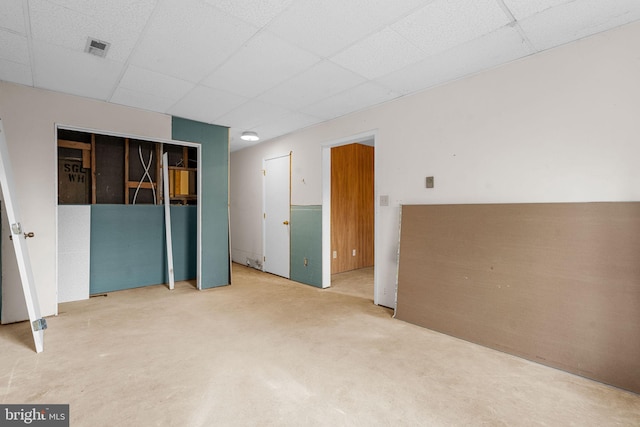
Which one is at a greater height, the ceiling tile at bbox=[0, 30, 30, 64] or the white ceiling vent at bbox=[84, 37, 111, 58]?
the white ceiling vent at bbox=[84, 37, 111, 58]

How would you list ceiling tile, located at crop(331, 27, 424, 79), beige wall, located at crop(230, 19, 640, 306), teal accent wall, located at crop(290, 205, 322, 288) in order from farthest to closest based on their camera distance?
teal accent wall, located at crop(290, 205, 322, 288), ceiling tile, located at crop(331, 27, 424, 79), beige wall, located at crop(230, 19, 640, 306)

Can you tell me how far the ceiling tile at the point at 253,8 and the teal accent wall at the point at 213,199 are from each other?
2718mm

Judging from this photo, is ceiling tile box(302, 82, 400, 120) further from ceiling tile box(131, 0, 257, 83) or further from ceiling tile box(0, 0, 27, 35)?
ceiling tile box(0, 0, 27, 35)

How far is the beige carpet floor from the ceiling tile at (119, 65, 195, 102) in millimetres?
2573

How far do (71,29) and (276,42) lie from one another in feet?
5.01

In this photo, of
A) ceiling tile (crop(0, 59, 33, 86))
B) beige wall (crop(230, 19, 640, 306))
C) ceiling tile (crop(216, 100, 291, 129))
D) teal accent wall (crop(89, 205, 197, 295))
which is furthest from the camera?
teal accent wall (crop(89, 205, 197, 295))


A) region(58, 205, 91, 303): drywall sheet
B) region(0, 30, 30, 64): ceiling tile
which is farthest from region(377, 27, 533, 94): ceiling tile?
region(58, 205, 91, 303): drywall sheet

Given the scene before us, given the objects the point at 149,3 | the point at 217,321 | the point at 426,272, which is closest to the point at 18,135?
the point at 149,3

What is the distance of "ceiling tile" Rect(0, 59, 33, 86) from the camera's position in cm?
271

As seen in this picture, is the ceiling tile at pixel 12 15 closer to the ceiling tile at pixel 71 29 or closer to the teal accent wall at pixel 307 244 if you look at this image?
the ceiling tile at pixel 71 29

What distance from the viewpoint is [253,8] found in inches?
76.6

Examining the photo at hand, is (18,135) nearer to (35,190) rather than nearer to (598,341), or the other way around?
(35,190)

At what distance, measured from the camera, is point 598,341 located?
2.14m

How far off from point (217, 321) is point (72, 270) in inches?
91.8
